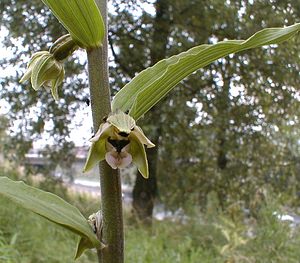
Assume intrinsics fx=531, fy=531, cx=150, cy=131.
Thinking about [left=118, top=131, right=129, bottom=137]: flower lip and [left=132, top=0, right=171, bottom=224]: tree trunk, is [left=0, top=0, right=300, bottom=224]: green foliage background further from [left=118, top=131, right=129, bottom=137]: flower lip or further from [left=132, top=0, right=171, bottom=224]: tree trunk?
[left=118, top=131, right=129, bottom=137]: flower lip

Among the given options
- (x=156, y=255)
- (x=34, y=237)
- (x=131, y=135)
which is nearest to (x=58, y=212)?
(x=131, y=135)

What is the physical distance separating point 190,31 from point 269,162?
4.25 ft

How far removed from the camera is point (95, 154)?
2.10 ft

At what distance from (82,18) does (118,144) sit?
0.52 ft

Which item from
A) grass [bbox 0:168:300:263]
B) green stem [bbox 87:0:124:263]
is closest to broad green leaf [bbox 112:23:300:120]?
green stem [bbox 87:0:124:263]

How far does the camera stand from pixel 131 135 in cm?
65

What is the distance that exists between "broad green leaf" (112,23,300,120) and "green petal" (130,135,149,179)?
0.14 feet

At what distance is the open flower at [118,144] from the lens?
2.05ft

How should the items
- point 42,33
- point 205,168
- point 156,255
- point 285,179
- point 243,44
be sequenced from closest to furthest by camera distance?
point 243,44 < point 156,255 < point 42,33 < point 285,179 < point 205,168

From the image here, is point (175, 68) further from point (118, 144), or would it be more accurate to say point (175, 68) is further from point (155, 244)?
point (155, 244)

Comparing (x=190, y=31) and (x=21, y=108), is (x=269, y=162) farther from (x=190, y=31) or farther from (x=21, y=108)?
(x=21, y=108)

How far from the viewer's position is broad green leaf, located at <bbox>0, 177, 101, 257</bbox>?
24.5 inches

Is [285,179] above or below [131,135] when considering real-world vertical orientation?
above

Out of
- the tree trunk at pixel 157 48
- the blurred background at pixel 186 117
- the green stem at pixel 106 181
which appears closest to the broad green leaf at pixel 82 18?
the green stem at pixel 106 181
